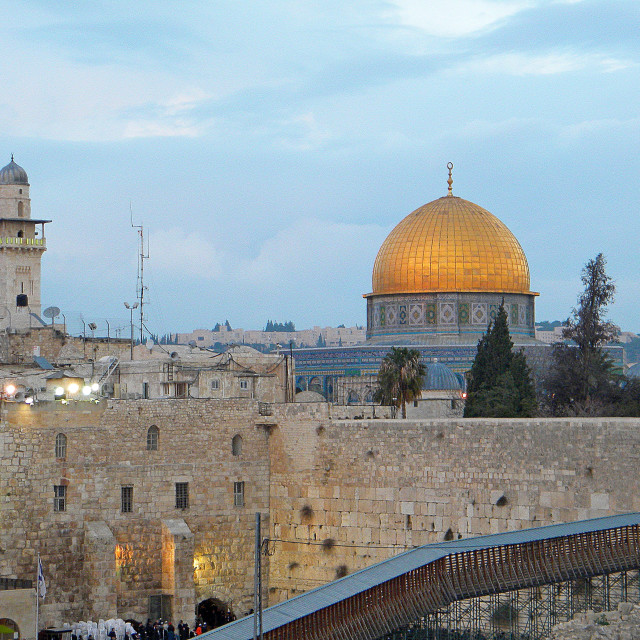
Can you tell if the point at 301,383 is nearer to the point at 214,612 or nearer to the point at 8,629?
the point at 214,612

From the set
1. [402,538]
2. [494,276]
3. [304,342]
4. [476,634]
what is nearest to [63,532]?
[402,538]

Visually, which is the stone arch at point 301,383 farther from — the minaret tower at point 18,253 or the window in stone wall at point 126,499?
the window in stone wall at point 126,499

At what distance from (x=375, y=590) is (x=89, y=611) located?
7690 mm

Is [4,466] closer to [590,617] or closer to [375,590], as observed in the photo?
[375,590]

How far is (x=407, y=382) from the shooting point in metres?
37.4

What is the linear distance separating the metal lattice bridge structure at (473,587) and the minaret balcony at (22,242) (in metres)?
20.8

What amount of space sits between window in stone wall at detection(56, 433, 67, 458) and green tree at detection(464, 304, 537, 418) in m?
10.5

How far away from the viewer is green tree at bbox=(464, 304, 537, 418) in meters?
35.6

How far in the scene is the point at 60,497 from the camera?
95.2ft

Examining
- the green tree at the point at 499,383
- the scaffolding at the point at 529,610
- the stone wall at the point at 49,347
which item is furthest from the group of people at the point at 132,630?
the stone wall at the point at 49,347

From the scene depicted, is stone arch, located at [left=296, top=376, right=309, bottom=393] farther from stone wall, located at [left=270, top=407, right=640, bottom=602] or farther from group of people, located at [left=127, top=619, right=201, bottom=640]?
group of people, located at [left=127, top=619, right=201, bottom=640]

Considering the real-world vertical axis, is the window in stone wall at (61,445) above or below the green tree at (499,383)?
below

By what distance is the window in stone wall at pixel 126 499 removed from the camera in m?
29.8

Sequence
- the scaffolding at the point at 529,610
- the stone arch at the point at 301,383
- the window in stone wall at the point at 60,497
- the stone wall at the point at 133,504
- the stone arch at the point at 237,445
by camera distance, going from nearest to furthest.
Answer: the scaffolding at the point at 529,610, the stone wall at the point at 133,504, the window in stone wall at the point at 60,497, the stone arch at the point at 237,445, the stone arch at the point at 301,383
